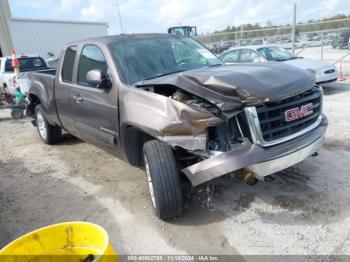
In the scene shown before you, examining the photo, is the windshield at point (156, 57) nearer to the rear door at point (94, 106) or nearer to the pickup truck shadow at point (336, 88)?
the rear door at point (94, 106)

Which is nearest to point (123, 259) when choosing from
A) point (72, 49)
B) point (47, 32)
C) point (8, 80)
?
point (72, 49)

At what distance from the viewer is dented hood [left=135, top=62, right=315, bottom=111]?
2.86m

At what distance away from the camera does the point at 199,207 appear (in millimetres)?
3648

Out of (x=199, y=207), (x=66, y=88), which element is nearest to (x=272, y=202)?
(x=199, y=207)

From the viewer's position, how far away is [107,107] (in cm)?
393

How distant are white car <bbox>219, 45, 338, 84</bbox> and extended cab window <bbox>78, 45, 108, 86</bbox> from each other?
5.40 metres

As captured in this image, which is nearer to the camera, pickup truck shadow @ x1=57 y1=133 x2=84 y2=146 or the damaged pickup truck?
the damaged pickup truck

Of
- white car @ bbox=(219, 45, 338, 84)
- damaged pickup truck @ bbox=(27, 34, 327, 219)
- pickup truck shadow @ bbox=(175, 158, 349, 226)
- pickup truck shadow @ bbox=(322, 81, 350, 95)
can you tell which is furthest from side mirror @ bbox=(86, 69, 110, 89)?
pickup truck shadow @ bbox=(322, 81, 350, 95)

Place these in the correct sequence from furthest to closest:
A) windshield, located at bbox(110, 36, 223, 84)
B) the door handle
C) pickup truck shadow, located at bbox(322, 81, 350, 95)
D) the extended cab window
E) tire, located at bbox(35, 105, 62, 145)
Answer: pickup truck shadow, located at bbox(322, 81, 350, 95)
tire, located at bbox(35, 105, 62, 145)
the door handle
the extended cab window
windshield, located at bbox(110, 36, 223, 84)

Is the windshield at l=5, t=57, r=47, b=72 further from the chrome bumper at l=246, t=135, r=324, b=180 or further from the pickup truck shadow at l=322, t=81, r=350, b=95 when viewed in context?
the chrome bumper at l=246, t=135, r=324, b=180

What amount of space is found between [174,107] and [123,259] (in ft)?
4.65

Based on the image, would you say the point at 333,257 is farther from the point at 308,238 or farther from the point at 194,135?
the point at 194,135

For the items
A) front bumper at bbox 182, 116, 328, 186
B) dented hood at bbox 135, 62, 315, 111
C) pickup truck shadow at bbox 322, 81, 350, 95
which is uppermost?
dented hood at bbox 135, 62, 315, 111

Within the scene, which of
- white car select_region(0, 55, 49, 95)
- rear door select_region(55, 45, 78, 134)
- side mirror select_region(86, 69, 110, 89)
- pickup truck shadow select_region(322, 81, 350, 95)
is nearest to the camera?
side mirror select_region(86, 69, 110, 89)
